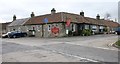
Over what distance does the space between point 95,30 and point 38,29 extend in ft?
48.3

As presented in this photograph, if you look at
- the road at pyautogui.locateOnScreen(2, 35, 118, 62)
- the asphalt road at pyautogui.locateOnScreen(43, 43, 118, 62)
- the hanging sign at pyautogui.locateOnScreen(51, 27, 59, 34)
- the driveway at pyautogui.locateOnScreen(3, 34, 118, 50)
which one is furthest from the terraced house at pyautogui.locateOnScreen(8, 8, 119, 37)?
the asphalt road at pyautogui.locateOnScreen(43, 43, 118, 62)

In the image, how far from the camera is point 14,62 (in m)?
11.6

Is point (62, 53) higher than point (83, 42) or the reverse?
the reverse

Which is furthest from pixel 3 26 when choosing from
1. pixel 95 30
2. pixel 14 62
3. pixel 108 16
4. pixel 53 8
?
pixel 14 62

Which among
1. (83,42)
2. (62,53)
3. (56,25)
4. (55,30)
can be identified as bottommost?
(62,53)

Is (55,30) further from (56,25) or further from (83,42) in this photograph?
(83,42)

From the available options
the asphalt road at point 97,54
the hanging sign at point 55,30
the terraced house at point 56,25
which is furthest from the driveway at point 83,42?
the hanging sign at point 55,30

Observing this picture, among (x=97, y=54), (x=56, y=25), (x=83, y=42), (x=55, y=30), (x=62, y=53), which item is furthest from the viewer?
(x=56, y=25)

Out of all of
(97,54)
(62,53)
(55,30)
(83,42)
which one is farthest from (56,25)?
(97,54)

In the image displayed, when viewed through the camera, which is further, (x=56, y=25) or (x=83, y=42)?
(x=56, y=25)

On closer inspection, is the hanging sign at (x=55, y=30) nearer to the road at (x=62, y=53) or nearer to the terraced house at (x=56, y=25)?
the terraced house at (x=56, y=25)

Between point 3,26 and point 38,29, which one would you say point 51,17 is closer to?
point 38,29

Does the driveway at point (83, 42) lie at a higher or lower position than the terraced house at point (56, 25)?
lower

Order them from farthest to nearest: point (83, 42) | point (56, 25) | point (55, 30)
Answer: point (56, 25), point (55, 30), point (83, 42)
